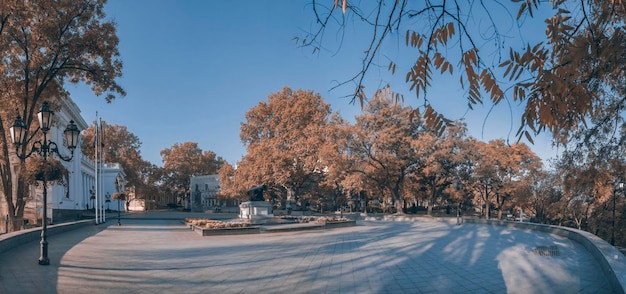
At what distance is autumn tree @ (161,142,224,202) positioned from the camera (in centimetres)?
8250

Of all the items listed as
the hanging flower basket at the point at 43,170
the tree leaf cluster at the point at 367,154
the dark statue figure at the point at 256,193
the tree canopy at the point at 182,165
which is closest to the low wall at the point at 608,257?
the hanging flower basket at the point at 43,170

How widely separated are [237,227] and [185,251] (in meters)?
6.88

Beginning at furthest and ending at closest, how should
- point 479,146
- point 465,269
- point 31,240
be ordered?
1. point 479,146
2. point 31,240
3. point 465,269

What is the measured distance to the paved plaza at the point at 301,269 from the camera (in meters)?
8.05

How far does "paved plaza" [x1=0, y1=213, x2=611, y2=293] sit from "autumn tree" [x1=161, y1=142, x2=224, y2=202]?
230 ft

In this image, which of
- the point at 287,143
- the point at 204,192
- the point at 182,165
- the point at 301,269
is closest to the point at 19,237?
the point at 301,269

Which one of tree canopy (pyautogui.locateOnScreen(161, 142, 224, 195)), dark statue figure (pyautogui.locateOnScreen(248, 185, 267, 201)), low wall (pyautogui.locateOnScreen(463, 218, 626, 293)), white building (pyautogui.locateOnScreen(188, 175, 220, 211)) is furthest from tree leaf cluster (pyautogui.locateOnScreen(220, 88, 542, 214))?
tree canopy (pyautogui.locateOnScreen(161, 142, 224, 195))

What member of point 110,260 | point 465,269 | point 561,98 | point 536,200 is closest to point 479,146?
point 536,200

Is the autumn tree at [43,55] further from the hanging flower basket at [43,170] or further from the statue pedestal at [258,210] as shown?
the statue pedestal at [258,210]

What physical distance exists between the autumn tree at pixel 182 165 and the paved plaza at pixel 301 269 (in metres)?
70.0

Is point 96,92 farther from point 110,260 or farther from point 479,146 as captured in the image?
point 479,146

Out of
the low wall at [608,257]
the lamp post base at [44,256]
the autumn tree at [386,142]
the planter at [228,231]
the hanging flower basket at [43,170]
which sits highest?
the autumn tree at [386,142]

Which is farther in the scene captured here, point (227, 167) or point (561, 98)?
point (227, 167)

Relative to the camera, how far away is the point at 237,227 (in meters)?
20.4
